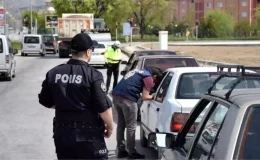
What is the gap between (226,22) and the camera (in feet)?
363

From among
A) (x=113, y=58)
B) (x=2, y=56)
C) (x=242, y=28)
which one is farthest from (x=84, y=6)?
(x=113, y=58)

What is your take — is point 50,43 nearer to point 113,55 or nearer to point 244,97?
point 113,55

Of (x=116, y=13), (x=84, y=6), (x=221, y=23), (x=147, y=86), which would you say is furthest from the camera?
(x=221, y=23)

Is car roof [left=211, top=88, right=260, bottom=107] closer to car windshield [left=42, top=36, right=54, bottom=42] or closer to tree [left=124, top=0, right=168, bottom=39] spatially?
car windshield [left=42, top=36, right=54, bottom=42]

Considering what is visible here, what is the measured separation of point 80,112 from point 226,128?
6.48ft

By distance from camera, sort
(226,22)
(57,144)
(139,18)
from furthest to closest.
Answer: (226,22) → (139,18) → (57,144)

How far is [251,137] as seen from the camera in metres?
3.48

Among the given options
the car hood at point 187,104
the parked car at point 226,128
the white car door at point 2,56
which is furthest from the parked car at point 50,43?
the parked car at point 226,128

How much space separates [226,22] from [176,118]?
343 ft

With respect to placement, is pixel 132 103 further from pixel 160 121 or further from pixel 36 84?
pixel 36 84

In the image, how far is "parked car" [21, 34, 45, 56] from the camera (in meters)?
48.4

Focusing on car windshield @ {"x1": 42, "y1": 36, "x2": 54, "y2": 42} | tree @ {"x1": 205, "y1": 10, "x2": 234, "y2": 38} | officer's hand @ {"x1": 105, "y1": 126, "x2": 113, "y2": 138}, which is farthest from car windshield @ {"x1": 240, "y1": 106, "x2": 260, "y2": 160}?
tree @ {"x1": 205, "y1": 10, "x2": 234, "y2": 38}

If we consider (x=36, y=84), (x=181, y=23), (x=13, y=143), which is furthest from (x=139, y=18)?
(x=13, y=143)

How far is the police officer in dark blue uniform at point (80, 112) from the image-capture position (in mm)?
5238
